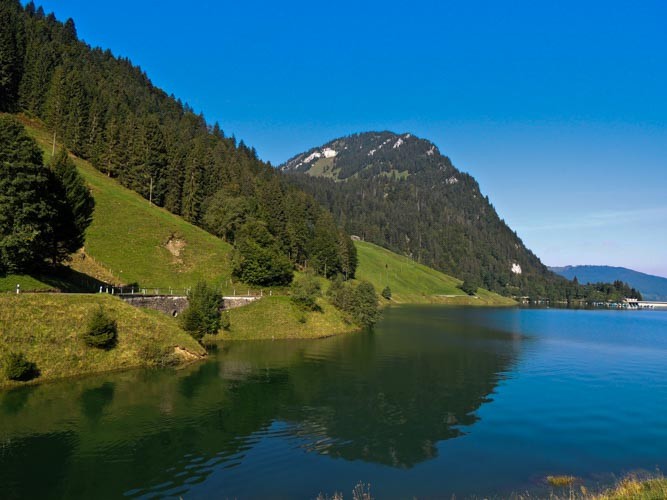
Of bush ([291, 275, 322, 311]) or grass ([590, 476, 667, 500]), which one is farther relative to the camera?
bush ([291, 275, 322, 311])

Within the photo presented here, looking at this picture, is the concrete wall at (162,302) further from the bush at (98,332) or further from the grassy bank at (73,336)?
the bush at (98,332)

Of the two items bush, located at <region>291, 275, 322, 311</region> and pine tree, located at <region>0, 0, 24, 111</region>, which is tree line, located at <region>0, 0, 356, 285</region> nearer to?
pine tree, located at <region>0, 0, 24, 111</region>

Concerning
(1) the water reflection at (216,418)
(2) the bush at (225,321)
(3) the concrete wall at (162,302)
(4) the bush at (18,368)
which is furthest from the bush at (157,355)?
(2) the bush at (225,321)

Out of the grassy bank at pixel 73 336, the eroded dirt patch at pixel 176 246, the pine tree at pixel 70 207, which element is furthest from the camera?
the eroded dirt patch at pixel 176 246

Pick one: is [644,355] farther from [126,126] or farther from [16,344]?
[126,126]

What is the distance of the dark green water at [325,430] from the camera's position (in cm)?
2377

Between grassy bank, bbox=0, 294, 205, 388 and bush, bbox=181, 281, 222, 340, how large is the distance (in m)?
7.92

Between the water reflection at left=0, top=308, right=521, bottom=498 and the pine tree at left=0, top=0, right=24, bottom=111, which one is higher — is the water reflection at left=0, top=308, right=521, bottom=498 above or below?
below

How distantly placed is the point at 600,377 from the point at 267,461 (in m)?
47.7

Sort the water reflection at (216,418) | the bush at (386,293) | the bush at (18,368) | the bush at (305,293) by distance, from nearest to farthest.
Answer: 1. the water reflection at (216,418)
2. the bush at (18,368)
3. the bush at (305,293)
4. the bush at (386,293)

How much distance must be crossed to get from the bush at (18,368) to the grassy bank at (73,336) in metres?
0.70

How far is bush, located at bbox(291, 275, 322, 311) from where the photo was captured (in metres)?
84.4

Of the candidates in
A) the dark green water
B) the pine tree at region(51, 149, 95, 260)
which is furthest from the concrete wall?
the dark green water

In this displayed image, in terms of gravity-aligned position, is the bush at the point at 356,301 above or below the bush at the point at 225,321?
above
